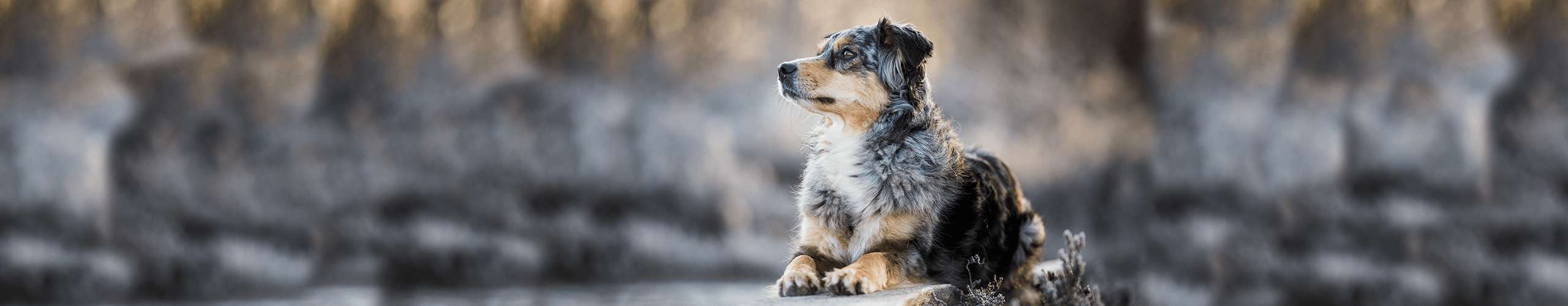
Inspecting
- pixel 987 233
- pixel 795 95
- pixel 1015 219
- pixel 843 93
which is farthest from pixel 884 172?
pixel 1015 219

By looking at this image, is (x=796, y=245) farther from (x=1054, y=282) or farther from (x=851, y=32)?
(x=1054, y=282)

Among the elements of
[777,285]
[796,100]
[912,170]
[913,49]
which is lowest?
[777,285]

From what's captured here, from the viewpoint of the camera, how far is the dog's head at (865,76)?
9.95ft

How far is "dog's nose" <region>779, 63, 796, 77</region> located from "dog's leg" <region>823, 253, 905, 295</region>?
2.22 feet

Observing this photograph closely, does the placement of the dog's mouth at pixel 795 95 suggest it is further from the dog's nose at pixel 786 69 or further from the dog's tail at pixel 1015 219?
the dog's tail at pixel 1015 219

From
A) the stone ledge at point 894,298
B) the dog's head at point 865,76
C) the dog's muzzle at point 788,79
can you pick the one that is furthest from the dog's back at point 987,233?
the dog's muzzle at point 788,79

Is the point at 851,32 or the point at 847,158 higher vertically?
the point at 851,32

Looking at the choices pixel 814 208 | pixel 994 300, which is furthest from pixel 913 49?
pixel 994 300

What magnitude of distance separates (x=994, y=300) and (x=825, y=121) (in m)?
0.94

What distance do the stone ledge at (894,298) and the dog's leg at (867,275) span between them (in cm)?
2

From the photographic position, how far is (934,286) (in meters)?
3.00

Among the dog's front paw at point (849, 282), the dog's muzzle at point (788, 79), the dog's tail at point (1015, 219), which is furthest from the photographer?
the dog's tail at point (1015, 219)

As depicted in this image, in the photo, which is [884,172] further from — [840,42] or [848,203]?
[840,42]

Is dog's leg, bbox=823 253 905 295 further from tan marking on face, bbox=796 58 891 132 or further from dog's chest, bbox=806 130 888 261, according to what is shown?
tan marking on face, bbox=796 58 891 132
